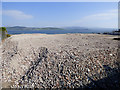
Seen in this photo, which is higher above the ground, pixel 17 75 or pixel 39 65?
pixel 39 65

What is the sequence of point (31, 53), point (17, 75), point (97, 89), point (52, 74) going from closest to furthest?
point (97, 89)
point (52, 74)
point (17, 75)
point (31, 53)

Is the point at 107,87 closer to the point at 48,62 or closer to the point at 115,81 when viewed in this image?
the point at 115,81

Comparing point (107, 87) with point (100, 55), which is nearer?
point (107, 87)

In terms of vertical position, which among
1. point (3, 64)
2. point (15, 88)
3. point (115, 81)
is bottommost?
point (15, 88)

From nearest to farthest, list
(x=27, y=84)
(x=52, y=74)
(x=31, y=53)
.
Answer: (x=27, y=84)
(x=52, y=74)
(x=31, y=53)

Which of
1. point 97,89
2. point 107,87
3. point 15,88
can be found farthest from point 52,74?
point 107,87

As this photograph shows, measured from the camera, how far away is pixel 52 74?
541 centimetres

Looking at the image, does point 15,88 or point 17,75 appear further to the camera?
point 17,75

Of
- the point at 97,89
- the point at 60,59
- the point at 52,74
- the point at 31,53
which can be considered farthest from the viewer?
the point at 31,53

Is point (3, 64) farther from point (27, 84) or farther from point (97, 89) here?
point (97, 89)

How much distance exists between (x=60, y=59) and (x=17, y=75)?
261 centimetres

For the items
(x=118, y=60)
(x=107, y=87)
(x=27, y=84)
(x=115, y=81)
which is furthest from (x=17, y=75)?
(x=118, y=60)

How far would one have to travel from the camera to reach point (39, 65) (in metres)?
6.02

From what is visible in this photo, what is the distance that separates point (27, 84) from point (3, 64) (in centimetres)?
273
